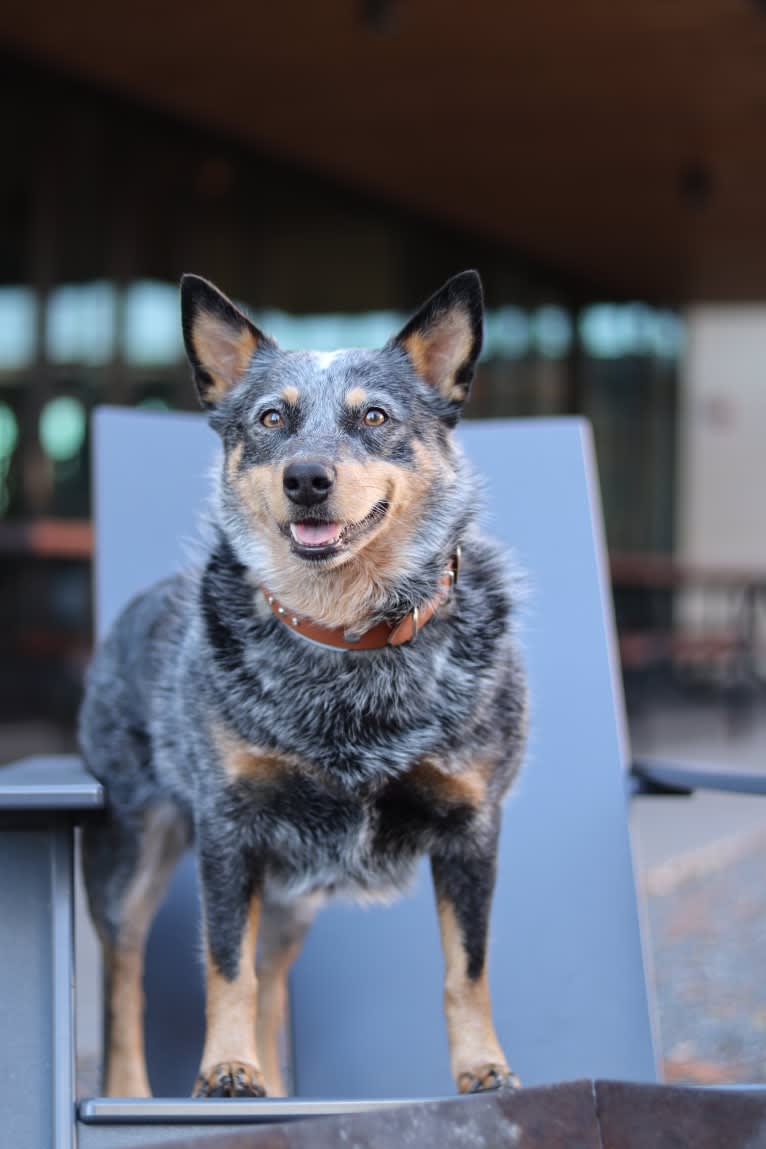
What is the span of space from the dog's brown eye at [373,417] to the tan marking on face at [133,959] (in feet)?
2.55

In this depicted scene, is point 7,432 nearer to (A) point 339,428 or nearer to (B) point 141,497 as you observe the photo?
(B) point 141,497

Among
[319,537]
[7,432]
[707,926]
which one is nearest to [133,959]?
[319,537]

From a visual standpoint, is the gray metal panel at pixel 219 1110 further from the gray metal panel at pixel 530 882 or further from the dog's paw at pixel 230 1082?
the gray metal panel at pixel 530 882

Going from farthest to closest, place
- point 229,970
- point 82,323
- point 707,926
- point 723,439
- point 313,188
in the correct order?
point 723,439 → point 313,188 → point 82,323 → point 707,926 → point 229,970

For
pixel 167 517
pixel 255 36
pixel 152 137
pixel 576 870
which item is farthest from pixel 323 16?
pixel 576 870

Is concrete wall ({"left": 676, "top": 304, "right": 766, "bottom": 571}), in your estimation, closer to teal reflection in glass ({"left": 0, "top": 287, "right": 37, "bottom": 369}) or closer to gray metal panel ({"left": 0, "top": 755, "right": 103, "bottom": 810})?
teal reflection in glass ({"left": 0, "top": 287, "right": 37, "bottom": 369})

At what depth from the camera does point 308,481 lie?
162cm

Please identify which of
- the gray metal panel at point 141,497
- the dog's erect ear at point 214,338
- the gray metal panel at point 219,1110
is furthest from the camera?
the gray metal panel at point 141,497

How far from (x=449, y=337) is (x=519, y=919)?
1.11 metres

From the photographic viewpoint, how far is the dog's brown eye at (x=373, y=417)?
1.75 meters

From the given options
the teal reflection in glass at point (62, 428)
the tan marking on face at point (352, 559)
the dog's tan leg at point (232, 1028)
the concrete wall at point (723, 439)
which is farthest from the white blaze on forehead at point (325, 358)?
the concrete wall at point (723, 439)

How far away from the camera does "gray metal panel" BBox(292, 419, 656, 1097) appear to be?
7.68ft

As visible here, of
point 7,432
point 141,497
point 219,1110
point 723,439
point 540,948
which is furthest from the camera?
point 723,439

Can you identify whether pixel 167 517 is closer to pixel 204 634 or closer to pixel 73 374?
pixel 204 634
